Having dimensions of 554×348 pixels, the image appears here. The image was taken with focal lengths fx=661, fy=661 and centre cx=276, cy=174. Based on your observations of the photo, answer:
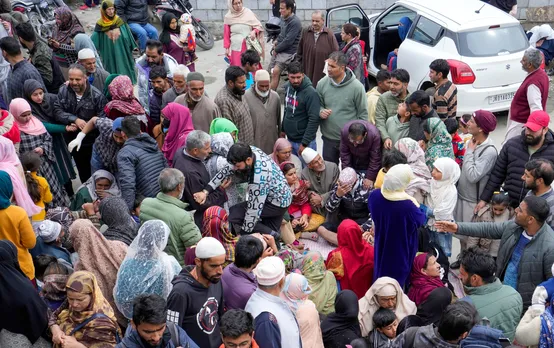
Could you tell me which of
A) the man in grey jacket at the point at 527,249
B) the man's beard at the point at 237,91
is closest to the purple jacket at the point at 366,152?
the man's beard at the point at 237,91

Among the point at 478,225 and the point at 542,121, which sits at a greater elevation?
the point at 542,121

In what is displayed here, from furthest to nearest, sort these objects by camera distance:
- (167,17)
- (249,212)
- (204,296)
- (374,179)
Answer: (167,17)
(374,179)
(249,212)
(204,296)

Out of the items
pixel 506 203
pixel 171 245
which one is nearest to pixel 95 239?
pixel 171 245

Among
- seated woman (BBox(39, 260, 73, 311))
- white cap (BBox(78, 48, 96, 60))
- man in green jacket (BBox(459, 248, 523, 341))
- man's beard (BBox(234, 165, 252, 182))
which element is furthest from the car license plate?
seated woman (BBox(39, 260, 73, 311))

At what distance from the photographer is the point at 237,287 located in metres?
4.59

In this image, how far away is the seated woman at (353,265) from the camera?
5520 mm

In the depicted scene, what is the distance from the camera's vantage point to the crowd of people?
14.1ft

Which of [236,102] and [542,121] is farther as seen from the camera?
[236,102]

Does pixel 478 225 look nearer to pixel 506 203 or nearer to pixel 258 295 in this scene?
pixel 506 203

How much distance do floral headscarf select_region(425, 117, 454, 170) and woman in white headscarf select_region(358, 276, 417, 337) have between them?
1902mm

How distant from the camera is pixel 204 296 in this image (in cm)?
432

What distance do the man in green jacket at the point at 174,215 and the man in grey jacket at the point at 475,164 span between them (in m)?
2.65

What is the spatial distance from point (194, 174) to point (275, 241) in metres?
0.95

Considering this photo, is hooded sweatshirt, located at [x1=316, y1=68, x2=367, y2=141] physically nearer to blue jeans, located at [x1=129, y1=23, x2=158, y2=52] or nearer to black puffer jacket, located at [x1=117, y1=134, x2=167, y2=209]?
black puffer jacket, located at [x1=117, y1=134, x2=167, y2=209]
